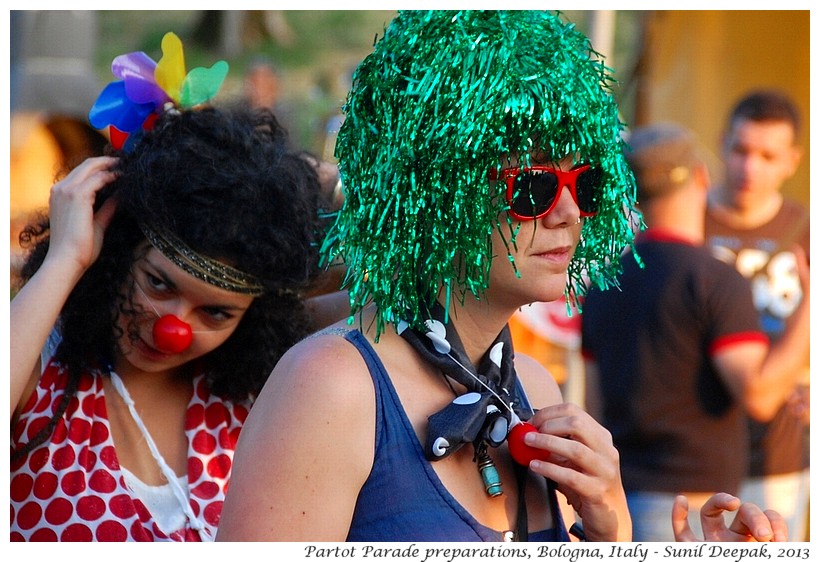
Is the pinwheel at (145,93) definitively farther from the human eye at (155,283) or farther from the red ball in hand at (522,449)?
the red ball in hand at (522,449)

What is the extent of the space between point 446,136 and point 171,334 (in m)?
0.82

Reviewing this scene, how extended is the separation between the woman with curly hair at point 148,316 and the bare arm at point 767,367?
172 cm

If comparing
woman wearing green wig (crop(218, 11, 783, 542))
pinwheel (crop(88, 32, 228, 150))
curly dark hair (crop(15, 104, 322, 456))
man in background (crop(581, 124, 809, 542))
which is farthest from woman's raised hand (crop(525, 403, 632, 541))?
man in background (crop(581, 124, 809, 542))

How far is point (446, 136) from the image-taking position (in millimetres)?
1577

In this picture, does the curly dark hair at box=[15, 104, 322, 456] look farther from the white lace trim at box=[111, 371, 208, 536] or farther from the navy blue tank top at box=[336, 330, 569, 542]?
the navy blue tank top at box=[336, 330, 569, 542]

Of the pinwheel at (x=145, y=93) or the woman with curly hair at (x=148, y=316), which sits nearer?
the woman with curly hair at (x=148, y=316)

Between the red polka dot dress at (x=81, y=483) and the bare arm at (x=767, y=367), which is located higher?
the red polka dot dress at (x=81, y=483)

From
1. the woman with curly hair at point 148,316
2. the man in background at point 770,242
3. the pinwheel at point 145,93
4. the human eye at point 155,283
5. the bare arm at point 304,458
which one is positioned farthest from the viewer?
the man in background at point 770,242

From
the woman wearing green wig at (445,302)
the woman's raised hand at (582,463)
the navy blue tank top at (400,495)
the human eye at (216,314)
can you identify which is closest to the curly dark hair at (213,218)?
the human eye at (216,314)

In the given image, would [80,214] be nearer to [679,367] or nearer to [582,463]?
[582,463]

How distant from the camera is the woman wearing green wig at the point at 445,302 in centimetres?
154

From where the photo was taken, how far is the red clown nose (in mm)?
2086
